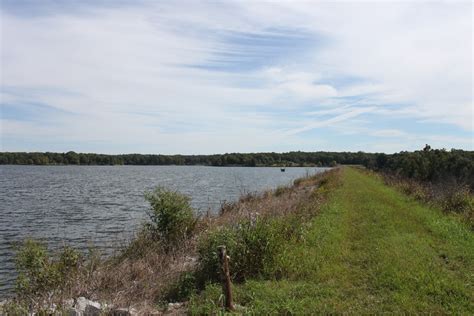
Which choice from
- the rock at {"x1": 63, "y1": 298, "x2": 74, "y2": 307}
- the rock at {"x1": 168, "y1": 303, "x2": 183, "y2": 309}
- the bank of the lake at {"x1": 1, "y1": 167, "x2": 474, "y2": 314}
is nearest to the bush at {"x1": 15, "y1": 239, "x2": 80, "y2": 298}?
the bank of the lake at {"x1": 1, "y1": 167, "x2": 474, "y2": 314}

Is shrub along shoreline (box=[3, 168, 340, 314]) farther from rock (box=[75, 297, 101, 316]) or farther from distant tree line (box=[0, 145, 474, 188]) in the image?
distant tree line (box=[0, 145, 474, 188])

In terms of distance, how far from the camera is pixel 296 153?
505 ft

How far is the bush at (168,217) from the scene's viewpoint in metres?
11.9

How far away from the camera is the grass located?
21.5 ft

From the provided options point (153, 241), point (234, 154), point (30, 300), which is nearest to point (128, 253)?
point (153, 241)

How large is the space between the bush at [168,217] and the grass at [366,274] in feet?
11.4

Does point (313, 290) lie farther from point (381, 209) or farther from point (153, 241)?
point (381, 209)

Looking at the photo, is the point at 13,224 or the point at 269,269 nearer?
the point at 269,269

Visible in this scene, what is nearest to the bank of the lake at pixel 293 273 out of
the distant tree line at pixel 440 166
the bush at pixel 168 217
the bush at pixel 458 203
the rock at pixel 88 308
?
the rock at pixel 88 308

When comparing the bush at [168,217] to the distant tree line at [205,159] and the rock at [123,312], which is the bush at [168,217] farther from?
the distant tree line at [205,159]

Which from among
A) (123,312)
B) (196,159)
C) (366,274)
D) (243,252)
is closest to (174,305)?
(123,312)

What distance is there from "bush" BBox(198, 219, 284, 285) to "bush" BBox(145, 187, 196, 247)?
3.25 meters

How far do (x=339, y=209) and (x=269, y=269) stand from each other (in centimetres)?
921

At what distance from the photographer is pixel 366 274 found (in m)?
8.13
